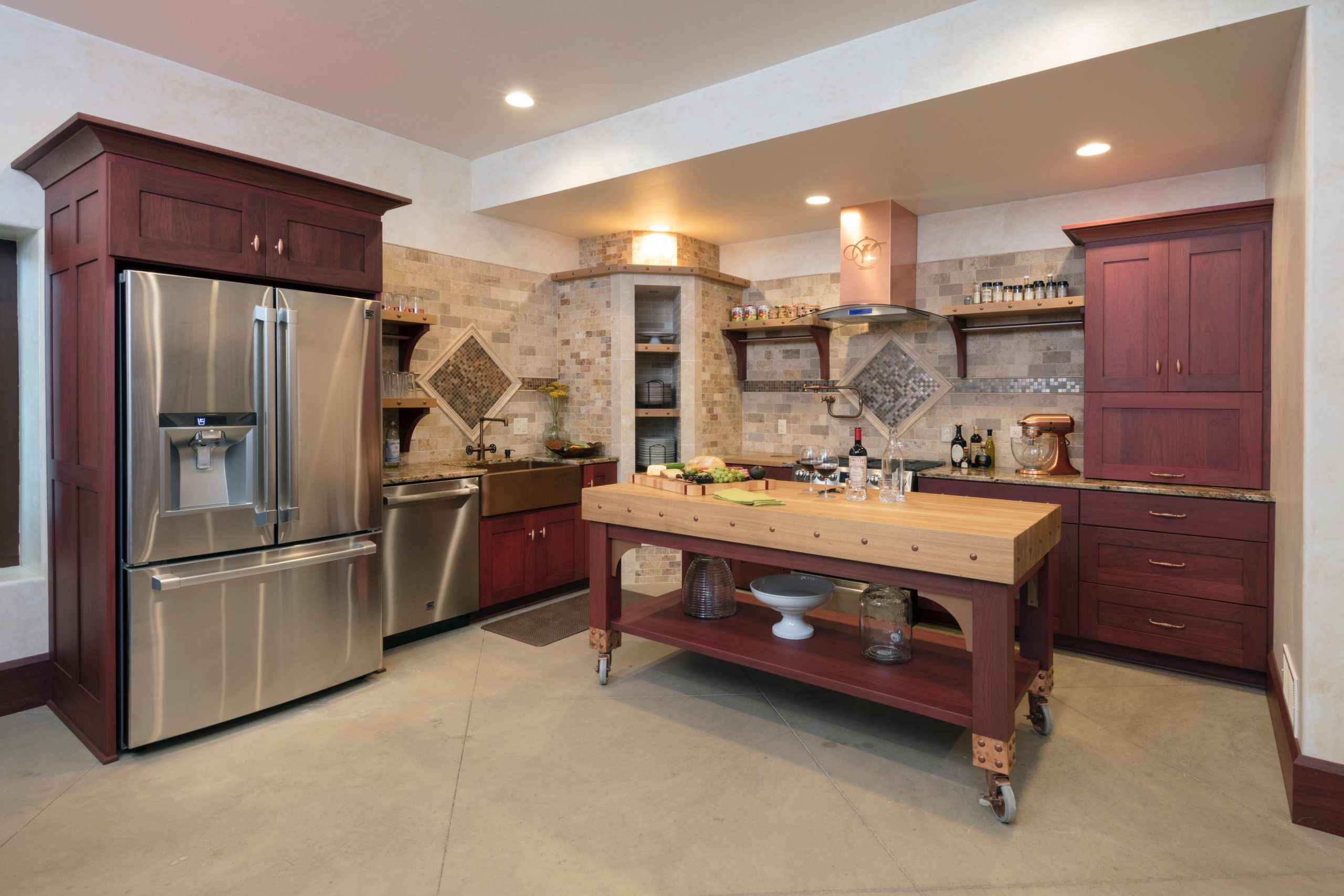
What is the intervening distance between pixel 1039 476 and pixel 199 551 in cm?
412

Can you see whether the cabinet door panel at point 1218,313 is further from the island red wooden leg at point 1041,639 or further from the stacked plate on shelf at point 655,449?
the stacked plate on shelf at point 655,449

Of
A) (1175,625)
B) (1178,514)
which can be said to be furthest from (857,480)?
(1175,625)

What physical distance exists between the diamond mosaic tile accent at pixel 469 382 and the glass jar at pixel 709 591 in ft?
7.15

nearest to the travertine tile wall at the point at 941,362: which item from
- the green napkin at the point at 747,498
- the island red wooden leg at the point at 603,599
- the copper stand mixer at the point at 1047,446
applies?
the copper stand mixer at the point at 1047,446

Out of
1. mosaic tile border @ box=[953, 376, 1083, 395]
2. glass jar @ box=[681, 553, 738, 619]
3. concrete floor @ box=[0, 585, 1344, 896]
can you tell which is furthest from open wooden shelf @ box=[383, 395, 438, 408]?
mosaic tile border @ box=[953, 376, 1083, 395]

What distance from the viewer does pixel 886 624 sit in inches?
115

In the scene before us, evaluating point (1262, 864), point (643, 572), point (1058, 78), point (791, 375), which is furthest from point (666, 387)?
point (1262, 864)

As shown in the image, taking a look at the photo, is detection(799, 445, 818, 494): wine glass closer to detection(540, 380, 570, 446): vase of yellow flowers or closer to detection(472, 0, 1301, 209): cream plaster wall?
detection(472, 0, 1301, 209): cream plaster wall

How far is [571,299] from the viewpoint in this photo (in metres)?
5.51

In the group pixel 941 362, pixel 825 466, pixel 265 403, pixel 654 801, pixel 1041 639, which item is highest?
pixel 941 362

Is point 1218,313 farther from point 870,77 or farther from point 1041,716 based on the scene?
point 1041,716

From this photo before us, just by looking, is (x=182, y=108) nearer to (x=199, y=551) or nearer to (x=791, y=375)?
(x=199, y=551)

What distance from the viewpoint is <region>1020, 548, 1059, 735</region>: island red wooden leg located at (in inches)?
111

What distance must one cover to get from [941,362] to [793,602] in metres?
2.55
